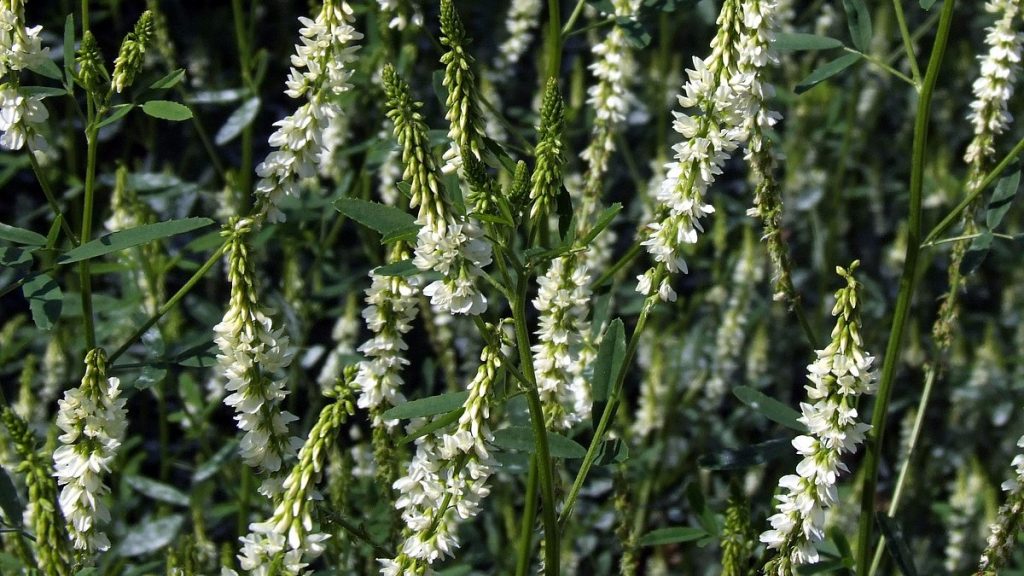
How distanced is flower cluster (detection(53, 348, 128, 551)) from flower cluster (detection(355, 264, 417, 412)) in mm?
406

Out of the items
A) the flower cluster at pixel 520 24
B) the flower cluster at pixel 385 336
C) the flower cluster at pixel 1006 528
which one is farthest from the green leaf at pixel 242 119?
the flower cluster at pixel 1006 528

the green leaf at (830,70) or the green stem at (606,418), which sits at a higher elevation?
the green leaf at (830,70)

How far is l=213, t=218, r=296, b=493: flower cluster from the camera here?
1821mm

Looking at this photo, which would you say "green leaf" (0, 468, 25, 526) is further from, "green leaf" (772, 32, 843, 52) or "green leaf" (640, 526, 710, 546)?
"green leaf" (772, 32, 843, 52)

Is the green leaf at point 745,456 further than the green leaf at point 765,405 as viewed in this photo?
No

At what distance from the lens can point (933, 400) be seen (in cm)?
535

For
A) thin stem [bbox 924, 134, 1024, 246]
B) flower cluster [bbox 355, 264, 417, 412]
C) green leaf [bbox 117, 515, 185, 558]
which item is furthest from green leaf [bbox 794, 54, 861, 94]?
green leaf [bbox 117, 515, 185, 558]

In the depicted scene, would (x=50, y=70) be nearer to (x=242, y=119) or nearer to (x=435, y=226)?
(x=435, y=226)

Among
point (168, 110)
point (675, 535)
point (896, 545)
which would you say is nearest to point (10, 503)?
point (168, 110)

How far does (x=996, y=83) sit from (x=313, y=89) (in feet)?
4.82

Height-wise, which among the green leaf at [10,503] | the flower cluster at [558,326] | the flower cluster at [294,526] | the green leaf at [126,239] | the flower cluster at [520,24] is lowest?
the green leaf at [10,503]

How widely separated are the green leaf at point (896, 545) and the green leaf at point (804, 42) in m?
1.03

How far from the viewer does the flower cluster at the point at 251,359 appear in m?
1.82

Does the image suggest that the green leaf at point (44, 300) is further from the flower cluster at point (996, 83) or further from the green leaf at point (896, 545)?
the flower cluster at point (996, 83)
